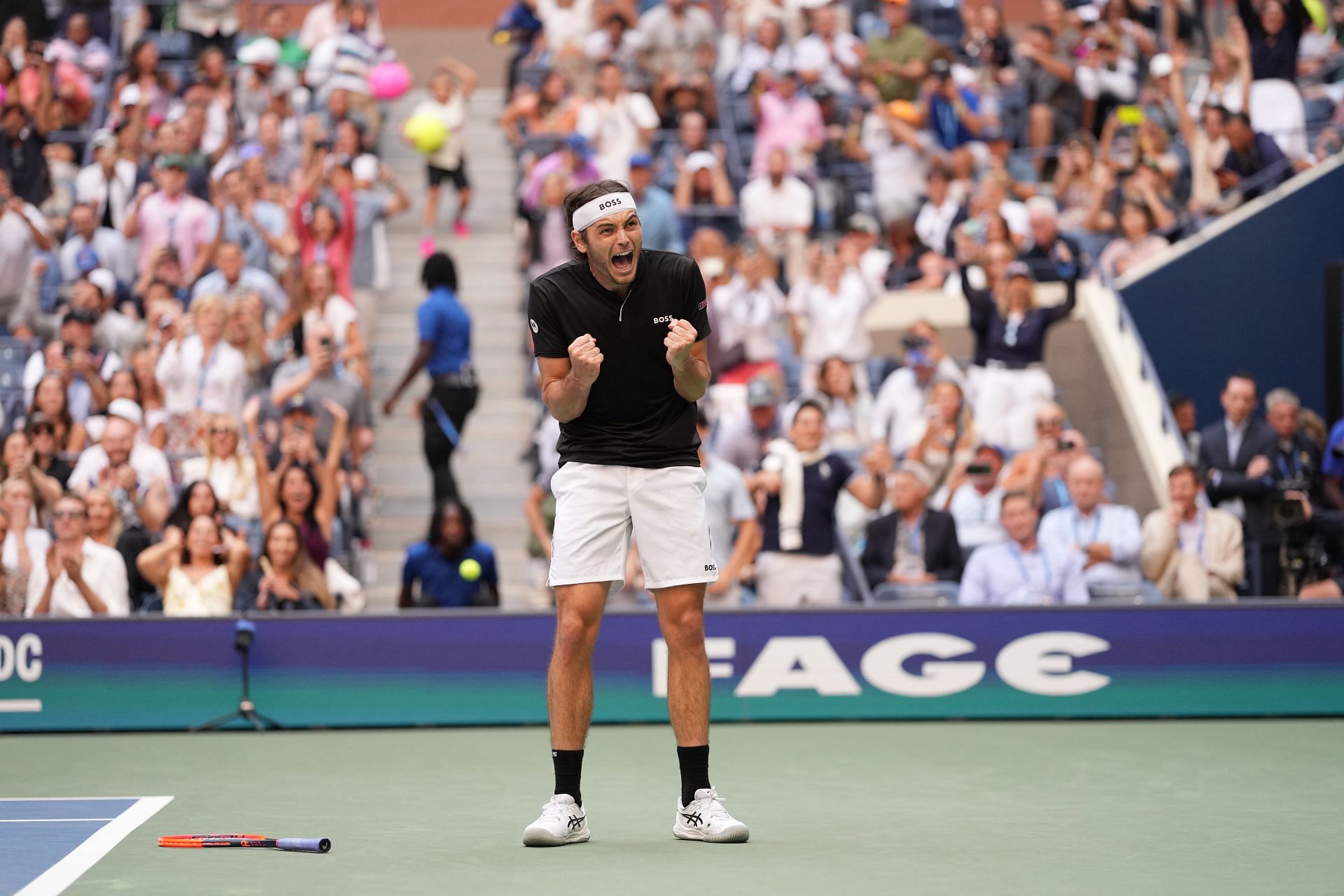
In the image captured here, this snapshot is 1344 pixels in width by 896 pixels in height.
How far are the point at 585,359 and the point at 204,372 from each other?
7621 mm

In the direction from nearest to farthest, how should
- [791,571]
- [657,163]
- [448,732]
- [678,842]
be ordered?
[678,842]
[448,732]
[791,571]
[657,163]

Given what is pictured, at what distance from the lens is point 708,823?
623cm

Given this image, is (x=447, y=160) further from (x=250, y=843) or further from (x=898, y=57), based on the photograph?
(x=250, y=843)

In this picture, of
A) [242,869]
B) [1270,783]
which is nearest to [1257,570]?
[1270,783]

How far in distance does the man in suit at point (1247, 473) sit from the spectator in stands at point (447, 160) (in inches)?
282

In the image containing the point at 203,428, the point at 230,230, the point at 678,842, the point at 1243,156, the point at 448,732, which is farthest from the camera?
the point at 1243,156

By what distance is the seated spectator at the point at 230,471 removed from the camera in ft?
39.7

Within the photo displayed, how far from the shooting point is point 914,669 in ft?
34.2

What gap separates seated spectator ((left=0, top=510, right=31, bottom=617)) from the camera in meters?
11.2

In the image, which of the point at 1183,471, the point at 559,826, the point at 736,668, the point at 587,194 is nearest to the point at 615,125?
the point at 1183,471

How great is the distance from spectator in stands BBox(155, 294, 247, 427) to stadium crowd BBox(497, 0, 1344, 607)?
88.6 inches

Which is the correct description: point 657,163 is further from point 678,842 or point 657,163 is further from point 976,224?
point 678,842

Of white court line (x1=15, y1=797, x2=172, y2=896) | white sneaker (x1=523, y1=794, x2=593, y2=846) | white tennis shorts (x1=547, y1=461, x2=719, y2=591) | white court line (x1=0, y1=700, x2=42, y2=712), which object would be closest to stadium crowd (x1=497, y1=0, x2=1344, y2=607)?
white court line (x1=0, y1=700, x2=42, y2=712)

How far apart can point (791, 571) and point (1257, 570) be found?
304 cm
